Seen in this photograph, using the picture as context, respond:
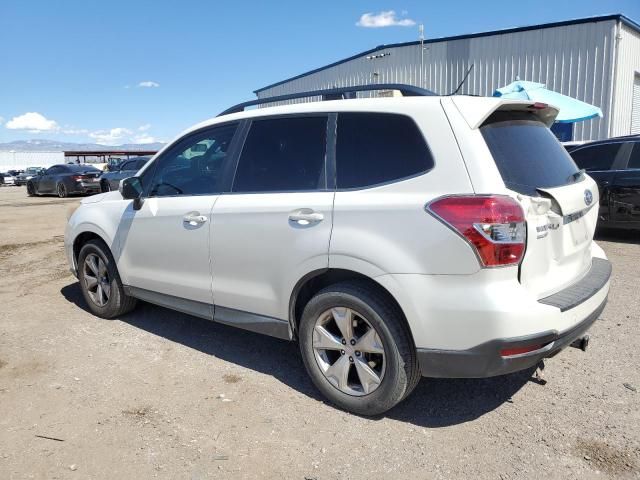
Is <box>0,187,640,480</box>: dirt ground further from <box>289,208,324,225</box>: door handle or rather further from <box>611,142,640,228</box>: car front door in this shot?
<box>611,142,640,228</box>: car front door

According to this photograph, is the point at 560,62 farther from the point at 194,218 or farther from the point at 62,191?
the point at 62,191

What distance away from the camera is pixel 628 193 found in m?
7.67

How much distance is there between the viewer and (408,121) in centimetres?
292

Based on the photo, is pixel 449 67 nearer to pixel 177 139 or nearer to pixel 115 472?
pixel 177 139

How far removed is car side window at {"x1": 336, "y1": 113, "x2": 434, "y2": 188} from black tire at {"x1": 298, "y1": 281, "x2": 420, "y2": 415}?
0.63 metres

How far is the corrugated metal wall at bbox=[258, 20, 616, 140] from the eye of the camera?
17.0 m

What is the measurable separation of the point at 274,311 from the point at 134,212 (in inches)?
69.0

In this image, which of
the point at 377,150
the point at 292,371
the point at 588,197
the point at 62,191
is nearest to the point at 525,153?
the point at 588,197

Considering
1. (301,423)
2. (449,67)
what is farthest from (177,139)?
(449,67)

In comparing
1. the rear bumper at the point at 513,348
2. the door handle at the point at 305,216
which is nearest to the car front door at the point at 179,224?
the door handle at the point at 305,216

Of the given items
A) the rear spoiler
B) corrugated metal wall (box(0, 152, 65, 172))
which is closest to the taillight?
the rear spoiler

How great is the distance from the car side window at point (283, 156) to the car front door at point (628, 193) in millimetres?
6268

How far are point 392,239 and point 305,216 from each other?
24.3 inches

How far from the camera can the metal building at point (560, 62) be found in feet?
55.2
